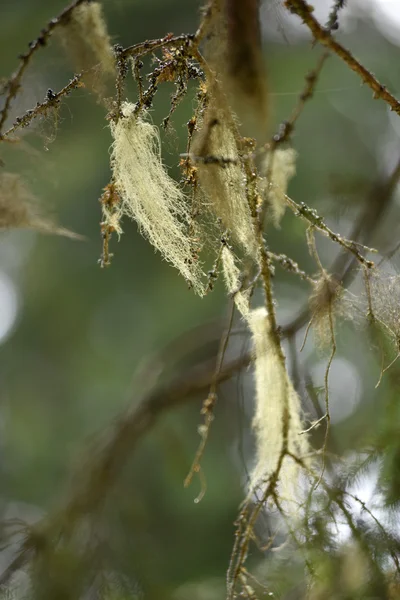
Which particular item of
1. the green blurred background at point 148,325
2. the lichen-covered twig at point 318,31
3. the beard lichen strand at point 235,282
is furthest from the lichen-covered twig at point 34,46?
the green blurred background at point 148,325

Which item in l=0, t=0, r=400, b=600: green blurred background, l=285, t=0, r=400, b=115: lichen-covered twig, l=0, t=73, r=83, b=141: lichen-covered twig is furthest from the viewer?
l=0, t=0, r=400, b=600: green blurred background

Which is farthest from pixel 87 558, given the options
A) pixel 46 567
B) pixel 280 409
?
pixel 280 409

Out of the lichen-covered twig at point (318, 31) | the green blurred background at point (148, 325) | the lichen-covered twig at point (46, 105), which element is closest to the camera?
the lichen-covered twig at point (318, 31)

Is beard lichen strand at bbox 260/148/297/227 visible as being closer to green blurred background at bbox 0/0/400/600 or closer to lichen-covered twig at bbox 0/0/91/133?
lichen-covered twig at bbox 0/0/91/133

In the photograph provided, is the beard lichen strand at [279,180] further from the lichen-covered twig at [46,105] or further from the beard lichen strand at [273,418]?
the lichen-covered twig at [46,105]

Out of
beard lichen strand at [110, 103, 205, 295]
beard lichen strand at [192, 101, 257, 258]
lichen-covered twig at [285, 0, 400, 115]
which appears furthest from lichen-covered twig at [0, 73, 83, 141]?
lichen-covered twig at [285, 0, 400, 115]

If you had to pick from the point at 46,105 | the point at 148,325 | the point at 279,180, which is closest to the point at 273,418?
the point at 279,180

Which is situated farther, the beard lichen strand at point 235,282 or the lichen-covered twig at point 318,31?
the beard lichen strand at point 235,282

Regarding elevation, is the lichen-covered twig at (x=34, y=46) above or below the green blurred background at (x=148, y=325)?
below
